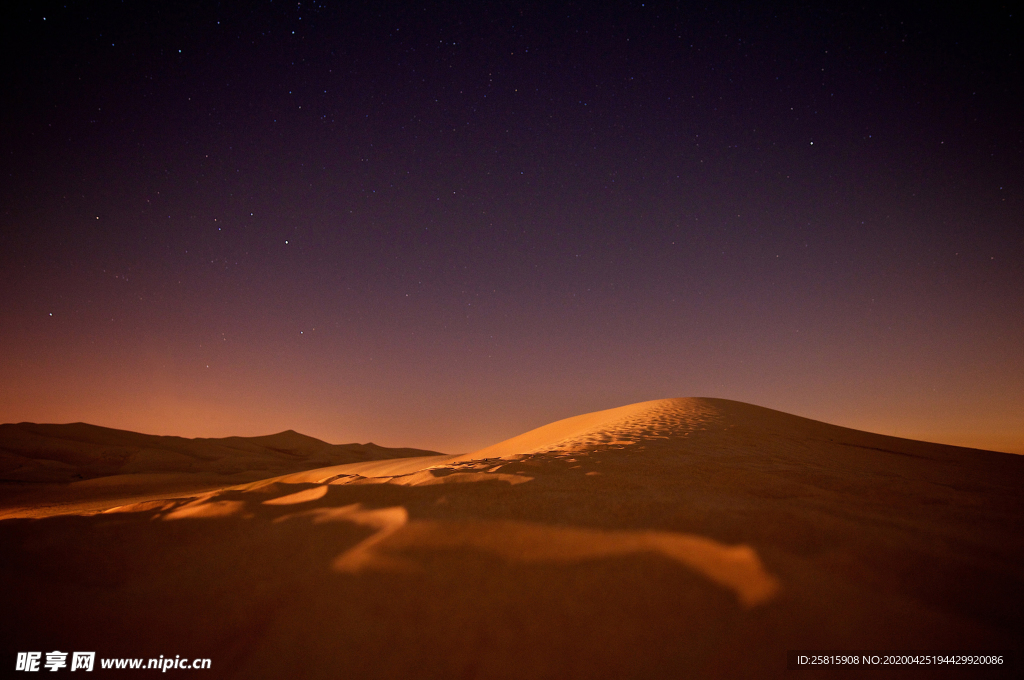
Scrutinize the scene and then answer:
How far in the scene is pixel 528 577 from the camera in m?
1.70

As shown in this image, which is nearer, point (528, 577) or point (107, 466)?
point (528, 577)

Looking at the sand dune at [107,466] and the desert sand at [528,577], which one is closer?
the desert sand at [528,577]

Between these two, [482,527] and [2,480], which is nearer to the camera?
[482,527]

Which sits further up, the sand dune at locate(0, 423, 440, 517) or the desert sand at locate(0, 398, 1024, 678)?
the desert sand at locate(0, 398, 1024, 678)

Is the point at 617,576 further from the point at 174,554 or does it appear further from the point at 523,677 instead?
the point at 174,554

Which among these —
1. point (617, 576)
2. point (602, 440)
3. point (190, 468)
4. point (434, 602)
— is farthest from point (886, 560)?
point (190, 468)

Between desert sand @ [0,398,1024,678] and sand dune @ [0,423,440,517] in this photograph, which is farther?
sand dune @ [0,423,440,517]

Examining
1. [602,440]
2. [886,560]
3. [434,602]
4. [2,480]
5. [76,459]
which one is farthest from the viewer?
[76,459]

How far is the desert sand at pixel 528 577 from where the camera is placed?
1373mm

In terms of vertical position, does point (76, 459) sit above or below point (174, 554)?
below

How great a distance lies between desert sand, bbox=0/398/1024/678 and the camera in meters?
1.37

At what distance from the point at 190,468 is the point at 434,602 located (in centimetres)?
1848

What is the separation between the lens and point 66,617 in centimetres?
168

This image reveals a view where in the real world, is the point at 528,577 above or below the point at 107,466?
above
